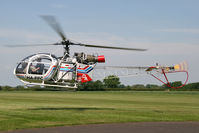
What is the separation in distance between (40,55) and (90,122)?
311 inches

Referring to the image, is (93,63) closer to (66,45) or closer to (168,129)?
(66,45)

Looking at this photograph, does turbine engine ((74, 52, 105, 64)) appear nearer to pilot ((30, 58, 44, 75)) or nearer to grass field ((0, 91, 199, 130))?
pilot ((30, 58, 44, 75))

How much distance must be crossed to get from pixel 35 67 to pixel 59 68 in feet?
7.36

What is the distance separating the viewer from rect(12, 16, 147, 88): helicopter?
94.5ft

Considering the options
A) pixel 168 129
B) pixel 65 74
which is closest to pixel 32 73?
pixel 65 74

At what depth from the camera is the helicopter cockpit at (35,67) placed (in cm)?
2877

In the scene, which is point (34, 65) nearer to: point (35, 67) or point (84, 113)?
point (35, 67)

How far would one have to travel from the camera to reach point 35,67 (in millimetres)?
28875

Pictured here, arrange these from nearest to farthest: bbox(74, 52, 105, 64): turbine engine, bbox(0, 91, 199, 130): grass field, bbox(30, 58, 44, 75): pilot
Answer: bbox(0, 91, 199, 130): grass field < bbox(30, 58, 44, 75): pilot < bbox(74, 52, 105, 64): turbine engine

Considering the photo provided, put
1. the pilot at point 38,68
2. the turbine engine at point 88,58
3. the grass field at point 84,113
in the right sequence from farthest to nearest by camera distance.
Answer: the turbine engine at point 88,58 → the pilot at point 38,68 → the grass field at point 84,113

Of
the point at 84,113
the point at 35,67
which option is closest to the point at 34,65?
the point at 35,67

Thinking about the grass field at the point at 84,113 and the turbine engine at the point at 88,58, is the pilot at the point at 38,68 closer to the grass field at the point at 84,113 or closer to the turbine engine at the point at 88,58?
the turbine engine at the point at 88,58

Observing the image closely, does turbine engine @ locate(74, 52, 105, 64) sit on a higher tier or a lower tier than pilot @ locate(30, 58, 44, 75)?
higher

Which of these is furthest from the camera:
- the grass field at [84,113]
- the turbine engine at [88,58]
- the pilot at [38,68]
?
the turbine engine at [88,58]
